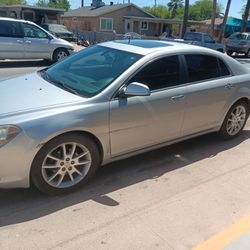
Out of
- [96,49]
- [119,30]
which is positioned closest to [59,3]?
[119,30]

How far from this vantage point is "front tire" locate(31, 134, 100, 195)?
334 cm

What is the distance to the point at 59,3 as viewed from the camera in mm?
92812

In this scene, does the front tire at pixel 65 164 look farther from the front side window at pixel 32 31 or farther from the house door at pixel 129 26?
the house door at pixel 129 26

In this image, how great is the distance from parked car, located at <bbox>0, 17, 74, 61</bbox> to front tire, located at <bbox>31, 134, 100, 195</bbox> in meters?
9.81

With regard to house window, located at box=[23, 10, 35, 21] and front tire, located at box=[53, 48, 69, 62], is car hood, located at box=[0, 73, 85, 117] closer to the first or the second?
front tire, located at box=[53, 48, 69, 62]

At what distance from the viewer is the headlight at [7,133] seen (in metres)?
3.09

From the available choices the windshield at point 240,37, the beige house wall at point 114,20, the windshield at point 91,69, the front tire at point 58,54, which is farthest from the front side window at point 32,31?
the beige house wall at point 114,20

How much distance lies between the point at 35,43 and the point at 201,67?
32.3 ft

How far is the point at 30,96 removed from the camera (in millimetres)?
3627

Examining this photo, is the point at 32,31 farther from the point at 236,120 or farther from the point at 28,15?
the point at 28,15

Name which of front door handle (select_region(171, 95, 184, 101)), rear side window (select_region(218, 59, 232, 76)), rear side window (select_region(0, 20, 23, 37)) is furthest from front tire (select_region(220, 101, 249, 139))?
rear side window (select_region(0, 20, 23, 37))

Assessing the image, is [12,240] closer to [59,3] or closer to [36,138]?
[36,138]

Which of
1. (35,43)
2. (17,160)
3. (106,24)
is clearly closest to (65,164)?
(17,160)

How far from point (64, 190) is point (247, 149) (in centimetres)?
290
